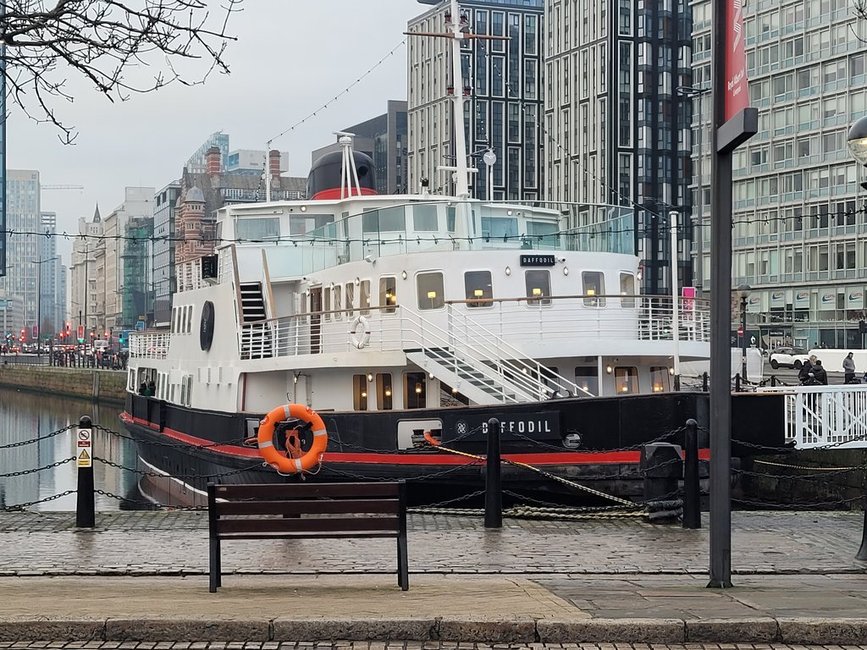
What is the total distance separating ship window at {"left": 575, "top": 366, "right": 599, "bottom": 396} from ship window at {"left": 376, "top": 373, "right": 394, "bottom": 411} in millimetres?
3213

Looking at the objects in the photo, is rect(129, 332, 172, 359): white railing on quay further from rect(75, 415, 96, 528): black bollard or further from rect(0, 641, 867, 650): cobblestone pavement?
rect(0, 641, 867, 650): cobblestone pavement

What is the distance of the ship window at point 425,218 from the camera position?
2244 centimetres

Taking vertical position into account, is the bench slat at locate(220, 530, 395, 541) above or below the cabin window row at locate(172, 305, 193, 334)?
below

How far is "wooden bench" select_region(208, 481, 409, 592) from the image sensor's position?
30.3ft

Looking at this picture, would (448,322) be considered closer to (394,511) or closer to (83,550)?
(83,550)

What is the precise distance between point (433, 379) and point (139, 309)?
152m

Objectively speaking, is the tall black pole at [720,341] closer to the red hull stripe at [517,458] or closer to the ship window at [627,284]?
the red hull stripe at [517,458]

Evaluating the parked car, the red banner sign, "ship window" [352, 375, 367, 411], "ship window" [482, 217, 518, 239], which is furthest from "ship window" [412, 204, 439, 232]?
Answer: the parked car

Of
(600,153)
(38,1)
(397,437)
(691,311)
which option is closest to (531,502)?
(397,437)

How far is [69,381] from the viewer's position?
295 feet

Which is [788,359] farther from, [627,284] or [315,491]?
[315,491]

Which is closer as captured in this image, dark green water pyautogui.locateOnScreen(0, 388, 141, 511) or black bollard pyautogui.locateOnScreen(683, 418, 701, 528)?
black bollard pyautogui.locateOnScreen(683, 418, 701, 528)

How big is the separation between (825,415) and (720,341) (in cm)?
1078

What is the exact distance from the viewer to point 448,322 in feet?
66.3
